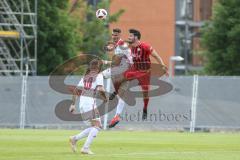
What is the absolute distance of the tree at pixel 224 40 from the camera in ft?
169

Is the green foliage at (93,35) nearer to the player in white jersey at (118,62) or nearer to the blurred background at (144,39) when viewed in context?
the blurred background at (144,39)

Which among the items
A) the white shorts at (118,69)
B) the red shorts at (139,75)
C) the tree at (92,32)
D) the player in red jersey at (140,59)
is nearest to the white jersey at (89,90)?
the player in red jersey at (140,59)

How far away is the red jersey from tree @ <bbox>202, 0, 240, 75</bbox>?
26.0 metres

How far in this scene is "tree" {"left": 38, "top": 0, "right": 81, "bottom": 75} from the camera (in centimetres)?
5362

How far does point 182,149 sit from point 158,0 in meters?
60.8

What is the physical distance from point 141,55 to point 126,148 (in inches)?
120

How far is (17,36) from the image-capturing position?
4853 cm

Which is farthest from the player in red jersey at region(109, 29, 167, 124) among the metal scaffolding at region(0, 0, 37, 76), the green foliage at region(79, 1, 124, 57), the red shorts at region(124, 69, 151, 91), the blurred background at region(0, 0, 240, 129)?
the green foliage at region(79, 1, 124, 57)

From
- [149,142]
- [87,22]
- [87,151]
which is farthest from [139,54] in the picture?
[87,22]

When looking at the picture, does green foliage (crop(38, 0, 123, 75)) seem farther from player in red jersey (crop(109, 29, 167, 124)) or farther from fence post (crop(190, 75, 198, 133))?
player in red jersey (crop(109, 29, 167, 124))

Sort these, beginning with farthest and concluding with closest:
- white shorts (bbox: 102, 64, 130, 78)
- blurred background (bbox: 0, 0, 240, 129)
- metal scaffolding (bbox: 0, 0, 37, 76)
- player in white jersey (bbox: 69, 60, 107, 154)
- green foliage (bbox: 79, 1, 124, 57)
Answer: green foliage (bbox: 79, 1, 124, 57), metal scaffolding (bbox: 0, 0, 37, 76), blurred background (bbox: 0, 0, 240, 129), white shorts (bbox: 102, 64, 130, 78), player in white jersey (bbox: 69, 60, 107, 154)

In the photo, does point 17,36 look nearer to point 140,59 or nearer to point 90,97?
Result: point 140,59

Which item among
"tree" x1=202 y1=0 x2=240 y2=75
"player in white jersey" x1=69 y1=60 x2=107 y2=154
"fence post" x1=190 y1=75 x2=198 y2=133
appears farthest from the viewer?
"tree" x1=202 y1=0 x2=240 y2=75

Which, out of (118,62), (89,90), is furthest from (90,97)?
(118,62)
